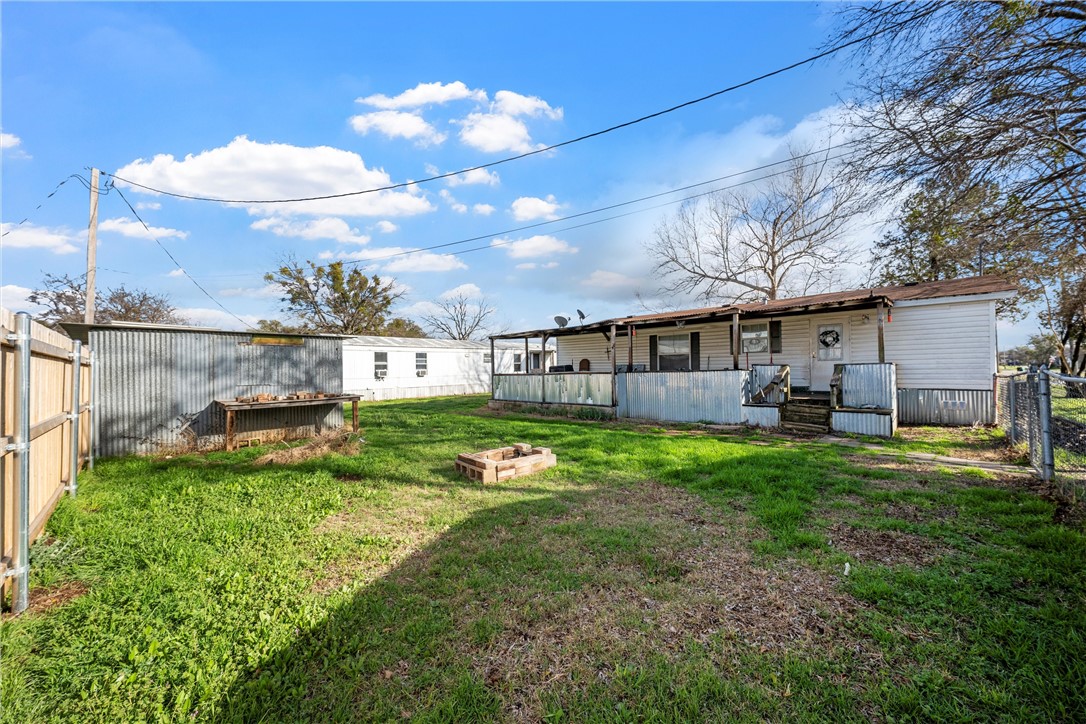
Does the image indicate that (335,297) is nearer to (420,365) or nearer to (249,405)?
(420,365)

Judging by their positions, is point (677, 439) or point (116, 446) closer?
point (116, 446)

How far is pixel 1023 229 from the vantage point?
5.80 metres

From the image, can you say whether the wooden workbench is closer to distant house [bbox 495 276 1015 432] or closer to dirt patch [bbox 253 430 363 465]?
dirt patch [bbox 253 430 363 465]

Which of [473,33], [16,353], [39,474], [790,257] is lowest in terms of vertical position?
[39,474]

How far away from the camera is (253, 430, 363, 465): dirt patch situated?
6973mm

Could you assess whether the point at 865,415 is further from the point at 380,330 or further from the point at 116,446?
the point at 380,330

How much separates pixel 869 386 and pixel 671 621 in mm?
9434

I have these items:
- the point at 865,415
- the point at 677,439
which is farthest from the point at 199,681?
the point at 865,415

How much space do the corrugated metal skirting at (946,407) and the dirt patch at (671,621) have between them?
34.3ft

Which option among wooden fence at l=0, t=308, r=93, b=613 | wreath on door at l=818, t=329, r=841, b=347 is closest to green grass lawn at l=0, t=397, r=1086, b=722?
wooden fence at l=0, t=308, r=93, b=613

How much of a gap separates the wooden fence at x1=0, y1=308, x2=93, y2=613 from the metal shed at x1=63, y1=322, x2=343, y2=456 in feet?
10.7

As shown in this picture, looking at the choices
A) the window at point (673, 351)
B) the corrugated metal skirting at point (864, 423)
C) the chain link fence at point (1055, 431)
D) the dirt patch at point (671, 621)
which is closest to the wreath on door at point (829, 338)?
the corrugated metal skirting at point (864, 423)

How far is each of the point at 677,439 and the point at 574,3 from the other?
867 centimetres

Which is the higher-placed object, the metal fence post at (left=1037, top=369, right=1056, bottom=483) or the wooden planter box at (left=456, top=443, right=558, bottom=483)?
the metal fence post at (left=1037, top=369, right=1056, bottom=483)
